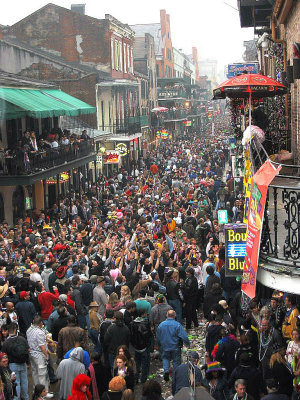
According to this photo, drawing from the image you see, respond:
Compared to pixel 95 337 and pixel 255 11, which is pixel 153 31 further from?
pixel 95 337

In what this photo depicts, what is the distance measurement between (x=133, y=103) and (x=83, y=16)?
11.2 meters

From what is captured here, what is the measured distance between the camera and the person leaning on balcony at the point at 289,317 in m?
10.0

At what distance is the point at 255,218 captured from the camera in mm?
8438

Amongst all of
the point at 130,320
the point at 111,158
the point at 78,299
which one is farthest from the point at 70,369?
the point at 111,158

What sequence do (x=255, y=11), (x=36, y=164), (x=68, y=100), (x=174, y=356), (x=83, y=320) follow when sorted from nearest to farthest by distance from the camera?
(x=174, y=356) → (x=83, y=320) → (x=255, y=11) → (x=36, y=164) → (x=68, y=100)

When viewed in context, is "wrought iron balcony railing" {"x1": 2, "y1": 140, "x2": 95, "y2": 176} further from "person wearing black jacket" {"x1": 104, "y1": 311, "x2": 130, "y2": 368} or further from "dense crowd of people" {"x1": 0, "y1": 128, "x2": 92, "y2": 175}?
"person wearing black jacket" {"x1": 104, "y1": 311, "x2": 130, "y2": 368}

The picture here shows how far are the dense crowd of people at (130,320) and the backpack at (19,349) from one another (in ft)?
0.05

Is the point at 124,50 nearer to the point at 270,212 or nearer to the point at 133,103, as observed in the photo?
the point at 133,103

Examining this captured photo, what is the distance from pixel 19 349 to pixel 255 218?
150 inches

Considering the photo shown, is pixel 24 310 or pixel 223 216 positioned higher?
pixel 223 216

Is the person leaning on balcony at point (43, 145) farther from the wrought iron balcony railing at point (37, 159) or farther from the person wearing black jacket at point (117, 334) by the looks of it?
the person wearing black jacket at point (117, 334)

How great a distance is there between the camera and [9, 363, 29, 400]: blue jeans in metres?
9.58

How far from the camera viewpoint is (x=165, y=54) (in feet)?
259

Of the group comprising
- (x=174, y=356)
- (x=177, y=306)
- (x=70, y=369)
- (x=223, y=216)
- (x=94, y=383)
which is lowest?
(x=174, y=356)
